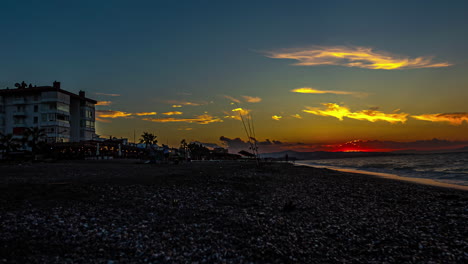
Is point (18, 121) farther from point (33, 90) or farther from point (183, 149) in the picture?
point (183, 149)

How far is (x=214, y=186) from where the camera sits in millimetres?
17812

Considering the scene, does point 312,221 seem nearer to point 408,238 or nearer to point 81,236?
point 408,238

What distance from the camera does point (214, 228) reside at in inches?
383

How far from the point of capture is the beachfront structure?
254 ft

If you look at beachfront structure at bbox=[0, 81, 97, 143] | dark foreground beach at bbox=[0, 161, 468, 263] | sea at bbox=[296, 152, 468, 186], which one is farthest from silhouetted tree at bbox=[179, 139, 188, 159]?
dark foreground beach at bbox=[0, 161, 468, 263]

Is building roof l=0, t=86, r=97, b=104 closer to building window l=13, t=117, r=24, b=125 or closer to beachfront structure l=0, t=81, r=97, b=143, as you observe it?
beachfront structure l=0, t=81, r=97, b=143

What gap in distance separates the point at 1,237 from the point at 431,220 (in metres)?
14.5

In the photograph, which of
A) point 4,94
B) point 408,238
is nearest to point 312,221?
point 408,238

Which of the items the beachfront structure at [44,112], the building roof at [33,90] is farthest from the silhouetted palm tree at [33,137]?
the building roof at [33,90]

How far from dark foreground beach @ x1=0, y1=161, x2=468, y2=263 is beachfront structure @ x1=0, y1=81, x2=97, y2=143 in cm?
7258

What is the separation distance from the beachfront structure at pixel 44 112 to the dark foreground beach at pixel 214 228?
7258 cm

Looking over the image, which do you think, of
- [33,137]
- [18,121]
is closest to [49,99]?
[18,121]

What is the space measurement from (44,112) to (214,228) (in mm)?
84101

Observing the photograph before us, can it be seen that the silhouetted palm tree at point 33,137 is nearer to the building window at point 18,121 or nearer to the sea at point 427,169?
the building window at point 18,121
